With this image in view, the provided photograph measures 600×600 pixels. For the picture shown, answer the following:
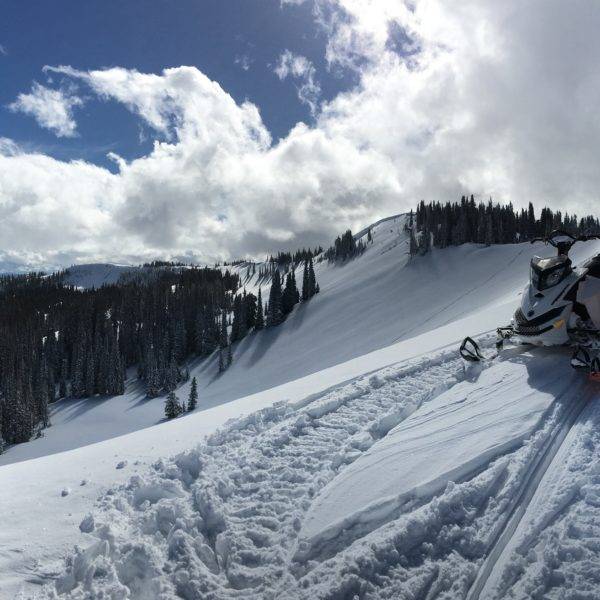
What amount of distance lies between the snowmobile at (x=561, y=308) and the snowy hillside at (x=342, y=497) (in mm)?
463

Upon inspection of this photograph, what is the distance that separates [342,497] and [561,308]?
6.18 meters

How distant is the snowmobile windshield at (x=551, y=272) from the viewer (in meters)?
8.41

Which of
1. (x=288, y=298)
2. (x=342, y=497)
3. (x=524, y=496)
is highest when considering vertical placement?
(x=288, y=298)

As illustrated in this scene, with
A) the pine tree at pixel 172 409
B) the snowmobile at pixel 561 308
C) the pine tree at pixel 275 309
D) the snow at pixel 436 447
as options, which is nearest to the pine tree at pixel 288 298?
the pine tree at pixel 275 309

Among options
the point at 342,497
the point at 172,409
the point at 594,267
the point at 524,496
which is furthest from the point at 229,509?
the point at 172,409

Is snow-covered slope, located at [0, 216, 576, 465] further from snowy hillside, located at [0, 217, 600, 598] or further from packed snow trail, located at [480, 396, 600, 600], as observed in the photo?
packed snow trail, located at [480, 396, 600, 600]

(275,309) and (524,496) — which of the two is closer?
(524,496)

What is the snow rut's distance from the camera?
3883 mm

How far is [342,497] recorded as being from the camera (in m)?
4.77

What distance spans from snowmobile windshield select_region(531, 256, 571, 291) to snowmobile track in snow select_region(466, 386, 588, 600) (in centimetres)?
305

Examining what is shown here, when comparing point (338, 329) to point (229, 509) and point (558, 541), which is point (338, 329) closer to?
point (229, 509)

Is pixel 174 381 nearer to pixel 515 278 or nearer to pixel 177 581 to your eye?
pixel 515 278

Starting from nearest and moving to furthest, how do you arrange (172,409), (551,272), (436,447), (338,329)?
(436,447), (551,272), (172,409), (338,329)

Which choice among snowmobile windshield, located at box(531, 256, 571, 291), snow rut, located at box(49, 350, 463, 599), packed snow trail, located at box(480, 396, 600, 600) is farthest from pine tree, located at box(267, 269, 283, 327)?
packed snow trail, located at box(480, 396, 600, 600)
